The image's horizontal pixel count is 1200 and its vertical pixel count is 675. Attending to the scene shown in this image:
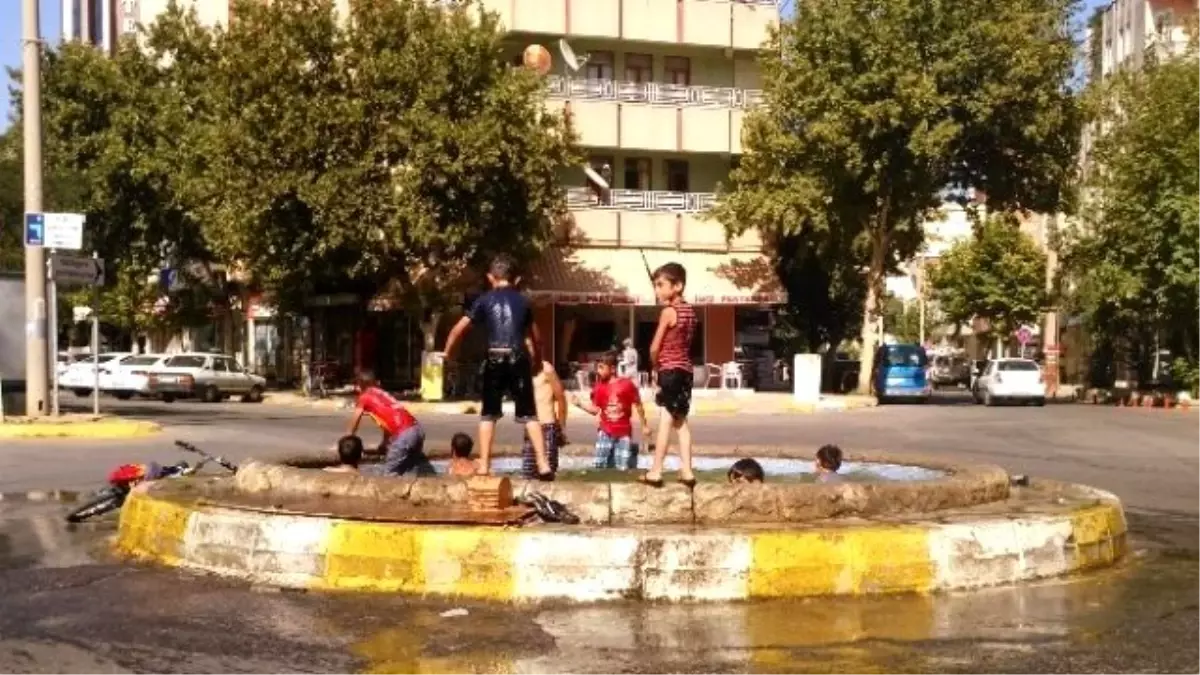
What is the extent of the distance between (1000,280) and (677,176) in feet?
92.3

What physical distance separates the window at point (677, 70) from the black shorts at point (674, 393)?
3536 cm

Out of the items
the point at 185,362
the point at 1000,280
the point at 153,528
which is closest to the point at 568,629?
the point at 153,528

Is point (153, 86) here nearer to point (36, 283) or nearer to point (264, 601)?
point (36, 283)

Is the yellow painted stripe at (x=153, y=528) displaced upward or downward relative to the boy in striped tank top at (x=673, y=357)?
downward

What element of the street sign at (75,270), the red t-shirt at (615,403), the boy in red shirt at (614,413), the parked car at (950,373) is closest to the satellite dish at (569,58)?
the street sign at (75,270)

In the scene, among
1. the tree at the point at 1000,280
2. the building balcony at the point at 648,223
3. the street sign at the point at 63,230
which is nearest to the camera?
the street sign at the point at 63,230

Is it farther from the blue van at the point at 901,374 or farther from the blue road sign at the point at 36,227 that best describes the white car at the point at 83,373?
the blue van at the point at 901,374

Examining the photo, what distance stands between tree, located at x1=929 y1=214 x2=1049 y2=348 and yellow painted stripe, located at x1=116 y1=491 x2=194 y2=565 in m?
57.5

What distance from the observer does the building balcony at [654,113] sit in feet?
134

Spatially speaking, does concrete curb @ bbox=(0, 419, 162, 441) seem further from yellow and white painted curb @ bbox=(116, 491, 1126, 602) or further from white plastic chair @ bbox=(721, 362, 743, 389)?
white plastic chair @ bbox=(721, 362, 743, 389)

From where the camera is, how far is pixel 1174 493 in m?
14.2

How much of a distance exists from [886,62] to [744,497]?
3012 cm

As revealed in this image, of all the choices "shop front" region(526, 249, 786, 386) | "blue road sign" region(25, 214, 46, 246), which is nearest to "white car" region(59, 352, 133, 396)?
"shop front" region(526, 249, 786, 386)

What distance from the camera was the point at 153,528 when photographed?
8906mm
